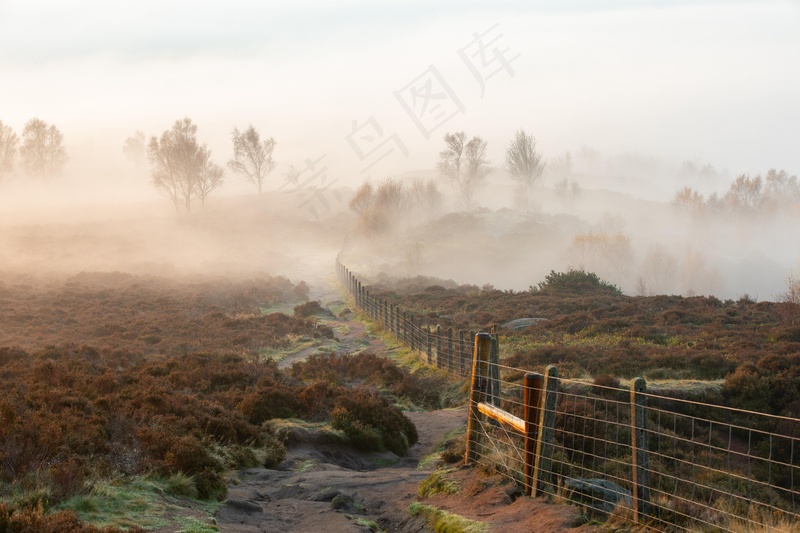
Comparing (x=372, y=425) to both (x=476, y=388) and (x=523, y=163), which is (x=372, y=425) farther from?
(x=523, y=163)

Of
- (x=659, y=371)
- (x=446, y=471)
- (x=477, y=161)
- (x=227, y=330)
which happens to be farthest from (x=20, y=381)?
(x=477, y=161)

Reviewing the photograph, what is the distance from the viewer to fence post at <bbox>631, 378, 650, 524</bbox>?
19.8ft

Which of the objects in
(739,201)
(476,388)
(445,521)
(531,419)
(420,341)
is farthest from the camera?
(739,201)

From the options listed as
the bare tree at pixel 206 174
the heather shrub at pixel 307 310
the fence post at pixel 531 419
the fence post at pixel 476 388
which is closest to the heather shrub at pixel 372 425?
the fence post at pixel 476 388

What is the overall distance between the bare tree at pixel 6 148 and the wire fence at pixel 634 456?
105 metres

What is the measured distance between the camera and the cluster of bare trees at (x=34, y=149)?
9938 cm

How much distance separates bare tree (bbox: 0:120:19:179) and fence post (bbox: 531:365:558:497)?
111 metres

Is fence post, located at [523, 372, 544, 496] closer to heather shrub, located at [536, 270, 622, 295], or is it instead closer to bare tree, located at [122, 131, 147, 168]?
heather shrub, located at [536, 270, 622, 295]

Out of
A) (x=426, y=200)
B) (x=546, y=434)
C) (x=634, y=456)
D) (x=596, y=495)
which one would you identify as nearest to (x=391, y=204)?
(x=426, y=200)

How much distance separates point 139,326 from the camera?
982 inches

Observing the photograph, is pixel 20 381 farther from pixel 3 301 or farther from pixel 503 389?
pixel 3 301

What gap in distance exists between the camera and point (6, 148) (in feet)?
325

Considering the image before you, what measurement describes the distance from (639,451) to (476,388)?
12.0 ft

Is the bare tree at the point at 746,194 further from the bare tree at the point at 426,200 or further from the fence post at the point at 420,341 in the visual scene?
the fence post at the point at 420,341
